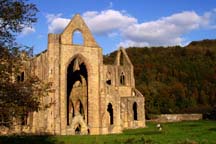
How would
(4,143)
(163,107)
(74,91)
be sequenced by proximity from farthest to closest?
(163,107)
(74,91)
(4,143)

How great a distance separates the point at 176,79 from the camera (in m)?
117

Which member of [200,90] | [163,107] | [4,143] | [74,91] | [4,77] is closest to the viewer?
[4,77]

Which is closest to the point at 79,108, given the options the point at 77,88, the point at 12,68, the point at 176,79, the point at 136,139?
the point at 77,88

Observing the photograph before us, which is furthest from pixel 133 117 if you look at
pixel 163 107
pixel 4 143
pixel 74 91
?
pixel 163 107

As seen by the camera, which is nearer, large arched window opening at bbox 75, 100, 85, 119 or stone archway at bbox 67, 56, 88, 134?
stone archway at bbox 67, 56, 88, 134

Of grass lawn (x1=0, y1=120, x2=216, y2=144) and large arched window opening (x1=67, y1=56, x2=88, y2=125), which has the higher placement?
large arched window opening (x1=67, y1=56, x2=88, y2=125)

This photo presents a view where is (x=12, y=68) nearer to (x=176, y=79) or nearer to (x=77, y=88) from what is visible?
(x=77, y=88)

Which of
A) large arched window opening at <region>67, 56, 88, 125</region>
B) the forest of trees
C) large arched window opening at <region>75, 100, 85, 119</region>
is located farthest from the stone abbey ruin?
the forest of trees

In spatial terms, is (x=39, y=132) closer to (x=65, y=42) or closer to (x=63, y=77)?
(x=63, y=77)

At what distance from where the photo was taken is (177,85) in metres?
108

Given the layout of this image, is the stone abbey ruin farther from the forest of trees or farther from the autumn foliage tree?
the forest of trees

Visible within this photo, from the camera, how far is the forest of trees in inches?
3445

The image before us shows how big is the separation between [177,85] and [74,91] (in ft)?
201

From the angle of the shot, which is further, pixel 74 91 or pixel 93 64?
pixel 74 91
